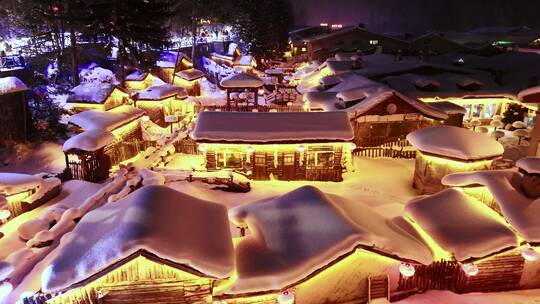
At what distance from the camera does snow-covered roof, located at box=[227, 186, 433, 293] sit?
400 inches

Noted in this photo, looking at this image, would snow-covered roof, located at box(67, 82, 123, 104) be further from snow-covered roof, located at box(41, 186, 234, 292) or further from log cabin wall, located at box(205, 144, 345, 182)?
snow-covered roof, located at box(41, 186, 234, 292)

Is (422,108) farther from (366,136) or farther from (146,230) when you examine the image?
(146,230)

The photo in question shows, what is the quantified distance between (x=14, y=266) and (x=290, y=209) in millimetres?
8576

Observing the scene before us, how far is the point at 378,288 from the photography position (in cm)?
1189

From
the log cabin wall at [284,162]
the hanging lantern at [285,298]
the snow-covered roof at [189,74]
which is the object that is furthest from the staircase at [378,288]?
the snow-covered roof at [189,74]

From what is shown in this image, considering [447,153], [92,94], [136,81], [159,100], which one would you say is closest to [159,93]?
[159,100]

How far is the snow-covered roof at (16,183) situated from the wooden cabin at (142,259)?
8.77 m

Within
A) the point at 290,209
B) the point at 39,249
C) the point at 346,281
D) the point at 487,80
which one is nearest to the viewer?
the point at 346,281

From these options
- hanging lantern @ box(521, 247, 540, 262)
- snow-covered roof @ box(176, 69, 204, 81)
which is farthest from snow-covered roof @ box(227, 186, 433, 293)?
snow-covered roof @ box(176, 69, 204, 81)

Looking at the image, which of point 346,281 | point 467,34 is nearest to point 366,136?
point 346,281

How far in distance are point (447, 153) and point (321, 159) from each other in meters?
6.78

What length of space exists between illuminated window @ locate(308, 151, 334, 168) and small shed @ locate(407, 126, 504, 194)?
186 inches

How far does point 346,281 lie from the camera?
11555 millimetres

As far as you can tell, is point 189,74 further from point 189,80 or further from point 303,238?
point 303,238
